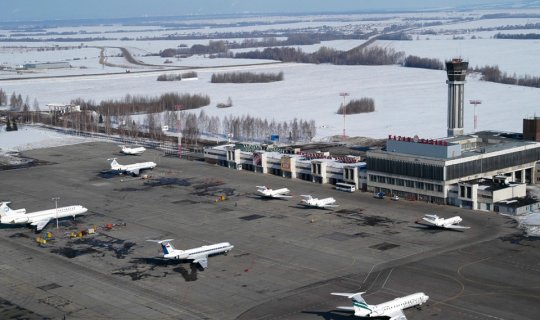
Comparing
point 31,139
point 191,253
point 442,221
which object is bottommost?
point 442,221

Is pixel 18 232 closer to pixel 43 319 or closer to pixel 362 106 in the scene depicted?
pixel 43 319

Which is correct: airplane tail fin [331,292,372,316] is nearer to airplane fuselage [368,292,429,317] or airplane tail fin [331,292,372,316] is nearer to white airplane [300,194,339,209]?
airplane fuselage [368,292,429,317]

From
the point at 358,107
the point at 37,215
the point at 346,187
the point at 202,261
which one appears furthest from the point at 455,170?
the point at 358,107

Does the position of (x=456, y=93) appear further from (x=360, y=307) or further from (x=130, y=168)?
(x=360, y=307)

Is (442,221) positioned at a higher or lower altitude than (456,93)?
lower

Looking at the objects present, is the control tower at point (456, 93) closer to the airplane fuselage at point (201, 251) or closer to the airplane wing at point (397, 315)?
the airplane fuselage at point (201, 251)

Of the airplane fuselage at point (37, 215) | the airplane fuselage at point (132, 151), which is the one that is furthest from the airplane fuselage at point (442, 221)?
the airplane fuselage at point (132, 151)

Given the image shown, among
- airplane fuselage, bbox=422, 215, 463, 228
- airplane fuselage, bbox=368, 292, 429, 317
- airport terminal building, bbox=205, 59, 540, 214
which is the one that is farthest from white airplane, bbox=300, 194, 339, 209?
airplane fuselage, bbox=368, 292, 429, 317

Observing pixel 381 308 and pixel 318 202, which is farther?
pixel 318 202
